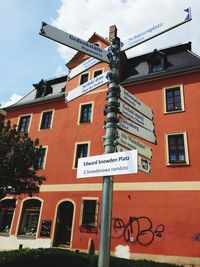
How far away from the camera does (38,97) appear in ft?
84.6

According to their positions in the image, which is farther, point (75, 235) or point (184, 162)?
point (75, 235)

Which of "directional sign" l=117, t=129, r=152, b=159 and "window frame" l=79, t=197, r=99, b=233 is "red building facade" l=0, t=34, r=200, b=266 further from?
"directional sign" l=117, t=129, r=152, b=159

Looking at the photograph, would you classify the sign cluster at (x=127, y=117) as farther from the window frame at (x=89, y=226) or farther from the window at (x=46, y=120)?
the window at (x=46, y=120)

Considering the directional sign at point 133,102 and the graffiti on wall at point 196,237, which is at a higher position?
the directional sign at point 133,102

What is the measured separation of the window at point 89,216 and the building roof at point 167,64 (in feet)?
29.5

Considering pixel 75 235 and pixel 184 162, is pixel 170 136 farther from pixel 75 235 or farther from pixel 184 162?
pixel 75 235

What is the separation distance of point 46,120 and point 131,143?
1998 centimetres

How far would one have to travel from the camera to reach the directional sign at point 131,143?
13.2 ft

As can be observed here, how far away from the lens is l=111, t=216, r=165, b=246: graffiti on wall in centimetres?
1548

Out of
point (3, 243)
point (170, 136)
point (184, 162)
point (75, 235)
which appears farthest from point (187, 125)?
point (3, 243)

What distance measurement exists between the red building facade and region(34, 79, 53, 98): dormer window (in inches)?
60.7

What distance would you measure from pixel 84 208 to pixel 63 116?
309 inches

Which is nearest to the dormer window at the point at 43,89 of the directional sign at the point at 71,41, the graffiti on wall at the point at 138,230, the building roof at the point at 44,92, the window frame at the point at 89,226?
the building roof at the point at 44,92

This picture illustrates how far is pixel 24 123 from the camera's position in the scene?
968 inches
